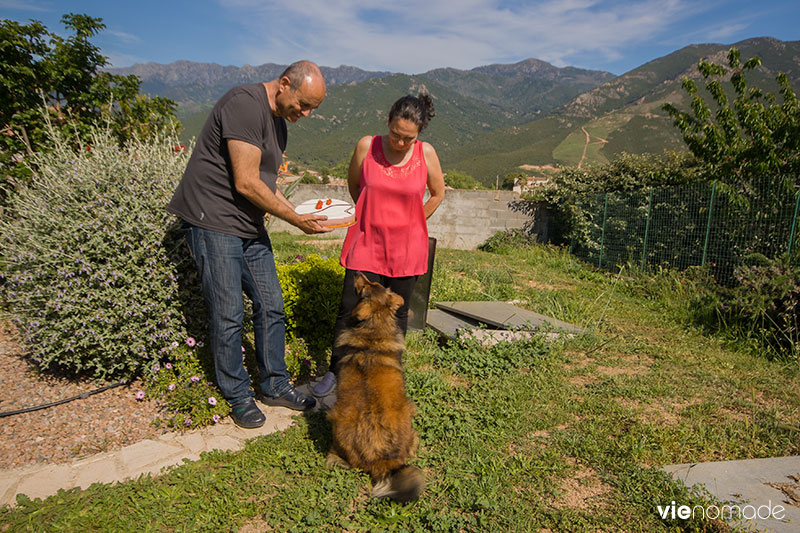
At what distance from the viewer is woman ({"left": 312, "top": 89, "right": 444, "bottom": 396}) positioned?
309cm

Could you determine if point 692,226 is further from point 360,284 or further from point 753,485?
point 360,284

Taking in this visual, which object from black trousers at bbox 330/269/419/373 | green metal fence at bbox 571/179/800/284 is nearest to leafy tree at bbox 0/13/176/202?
black trousers at bbox 330/269/419/373

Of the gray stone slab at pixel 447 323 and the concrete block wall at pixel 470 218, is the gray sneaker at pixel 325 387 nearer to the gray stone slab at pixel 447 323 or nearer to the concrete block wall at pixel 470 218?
the gray stone slab at pixel 447 323

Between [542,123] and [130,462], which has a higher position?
[542,123]

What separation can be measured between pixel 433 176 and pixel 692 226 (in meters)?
6.66

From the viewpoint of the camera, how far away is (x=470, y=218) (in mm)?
13805

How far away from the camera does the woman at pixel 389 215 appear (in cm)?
309

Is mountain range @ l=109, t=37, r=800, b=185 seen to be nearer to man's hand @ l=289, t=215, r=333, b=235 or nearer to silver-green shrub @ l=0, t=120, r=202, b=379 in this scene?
silver-green shrub @ l=0, t=120, r=202, b=379

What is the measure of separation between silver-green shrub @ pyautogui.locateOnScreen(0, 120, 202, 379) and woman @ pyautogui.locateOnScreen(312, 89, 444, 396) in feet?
4.46

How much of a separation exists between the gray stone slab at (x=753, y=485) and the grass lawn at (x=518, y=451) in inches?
5.4

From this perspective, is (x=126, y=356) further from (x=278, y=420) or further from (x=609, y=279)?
(x=609, y=279)

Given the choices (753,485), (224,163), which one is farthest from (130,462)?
(753,485)

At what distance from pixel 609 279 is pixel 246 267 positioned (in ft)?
24.8

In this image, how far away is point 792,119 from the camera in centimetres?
697
